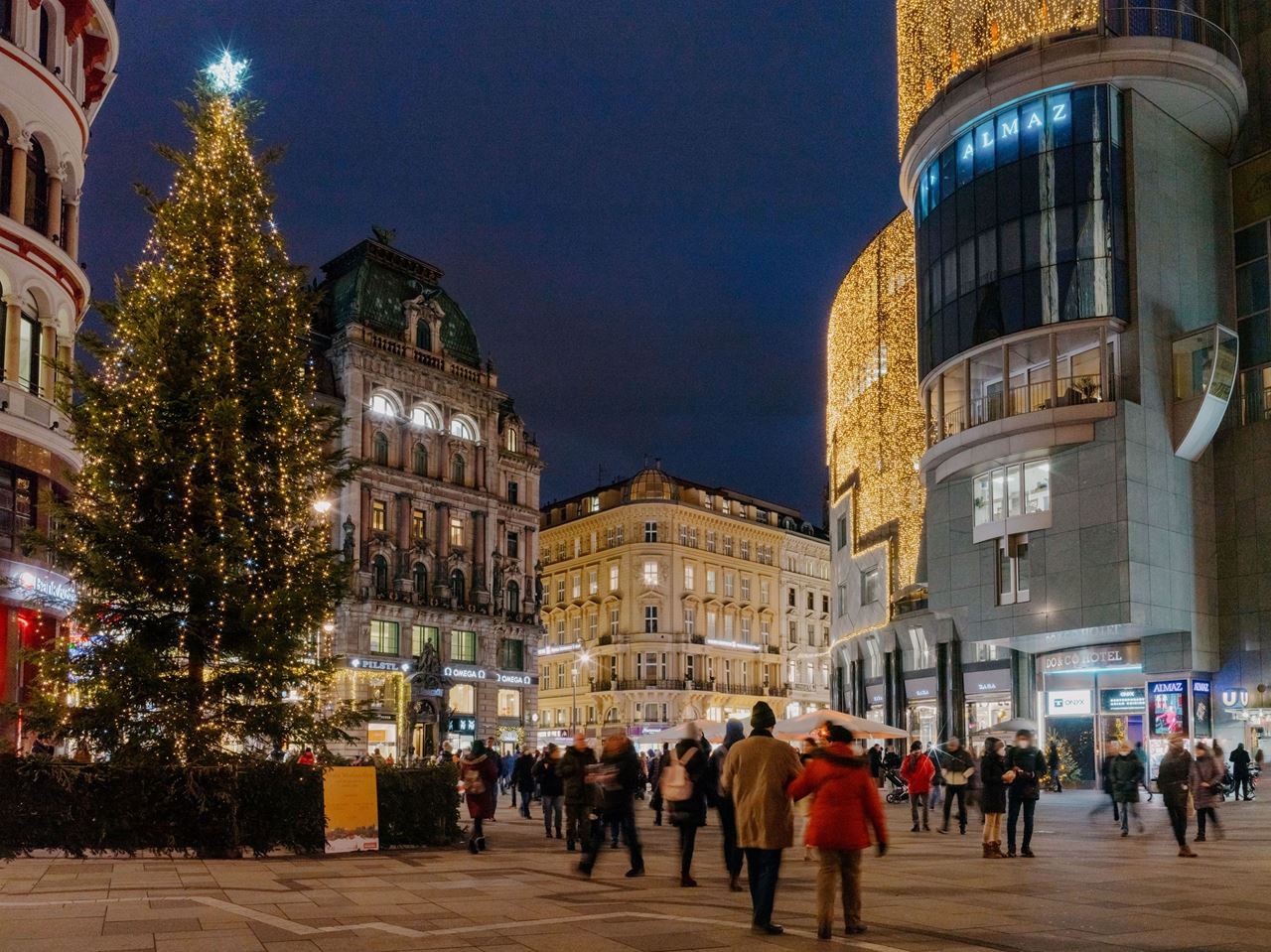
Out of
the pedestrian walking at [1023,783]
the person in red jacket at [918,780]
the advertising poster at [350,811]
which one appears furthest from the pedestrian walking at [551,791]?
the pedestrian walking at [1023,783]

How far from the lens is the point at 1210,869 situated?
1638cm

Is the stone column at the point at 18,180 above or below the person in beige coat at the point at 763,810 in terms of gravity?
above

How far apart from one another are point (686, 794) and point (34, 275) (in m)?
21.3

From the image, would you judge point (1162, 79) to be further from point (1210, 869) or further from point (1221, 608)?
point (1210, 869)

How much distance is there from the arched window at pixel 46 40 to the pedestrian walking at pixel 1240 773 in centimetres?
3388

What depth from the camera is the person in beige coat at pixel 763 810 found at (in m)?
10.1

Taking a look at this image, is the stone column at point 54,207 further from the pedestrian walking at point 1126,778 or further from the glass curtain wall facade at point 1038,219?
the glass curtain wall facade at point 1038,219

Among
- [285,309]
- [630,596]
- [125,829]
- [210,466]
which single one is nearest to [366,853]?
[125,829]

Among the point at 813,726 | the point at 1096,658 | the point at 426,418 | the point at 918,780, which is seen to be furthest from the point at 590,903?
the point at 426,418

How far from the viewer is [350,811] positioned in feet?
60.2

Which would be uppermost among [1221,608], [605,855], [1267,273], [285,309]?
[1267,273]

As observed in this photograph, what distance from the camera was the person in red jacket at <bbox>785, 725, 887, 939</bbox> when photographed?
9945 millimetres

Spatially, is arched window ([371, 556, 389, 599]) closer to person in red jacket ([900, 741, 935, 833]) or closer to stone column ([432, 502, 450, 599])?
stone column ([432, 502, 450, 599])

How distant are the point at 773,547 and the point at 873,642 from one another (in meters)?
44.2
